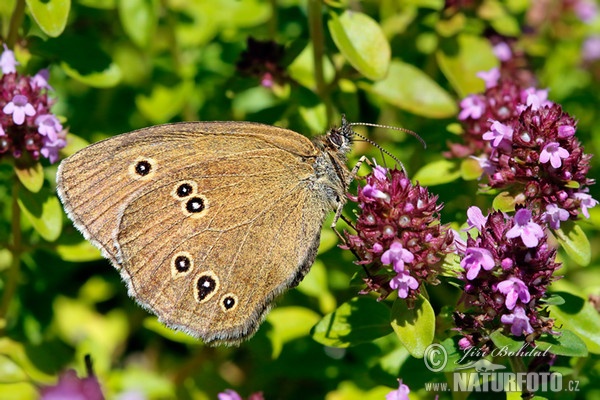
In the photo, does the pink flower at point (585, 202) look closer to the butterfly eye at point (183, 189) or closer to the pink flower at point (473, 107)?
the pink flower at point (473, 107)

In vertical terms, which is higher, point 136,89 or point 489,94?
point 489,94

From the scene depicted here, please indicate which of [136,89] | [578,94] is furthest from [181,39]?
[578,94]

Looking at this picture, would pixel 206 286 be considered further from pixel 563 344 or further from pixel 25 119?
pixel 563 344

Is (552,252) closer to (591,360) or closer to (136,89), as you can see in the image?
(591,360)

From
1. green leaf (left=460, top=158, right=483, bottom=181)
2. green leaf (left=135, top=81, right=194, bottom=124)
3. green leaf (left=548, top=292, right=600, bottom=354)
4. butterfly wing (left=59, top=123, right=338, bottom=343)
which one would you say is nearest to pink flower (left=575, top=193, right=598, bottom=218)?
green leaf (left=548, top=292, right=600, bottom=354)

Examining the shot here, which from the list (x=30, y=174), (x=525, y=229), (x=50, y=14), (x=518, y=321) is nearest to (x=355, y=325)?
(x=518, y=321)

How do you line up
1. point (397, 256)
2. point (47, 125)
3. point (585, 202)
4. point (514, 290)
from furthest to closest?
point (47, 125) → point (585, 202) → point (397, 256) → point (514, 290)
